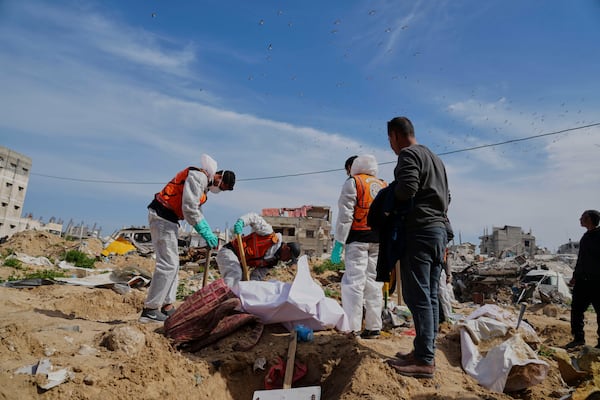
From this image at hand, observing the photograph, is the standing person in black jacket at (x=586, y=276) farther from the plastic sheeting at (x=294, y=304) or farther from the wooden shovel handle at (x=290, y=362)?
the wooden shovel handle at (x=290, y=362)

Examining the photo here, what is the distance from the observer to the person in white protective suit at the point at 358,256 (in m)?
3.75

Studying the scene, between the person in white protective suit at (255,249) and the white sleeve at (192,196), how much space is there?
88cm

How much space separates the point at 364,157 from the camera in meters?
4.26

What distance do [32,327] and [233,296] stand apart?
1.74 meters

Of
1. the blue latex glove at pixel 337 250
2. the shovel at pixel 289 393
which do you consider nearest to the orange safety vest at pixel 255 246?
the blue latex glove at pixel 337 250

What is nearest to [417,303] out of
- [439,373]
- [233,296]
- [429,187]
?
[439,373]

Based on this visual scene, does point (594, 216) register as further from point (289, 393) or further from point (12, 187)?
point (12, 187)

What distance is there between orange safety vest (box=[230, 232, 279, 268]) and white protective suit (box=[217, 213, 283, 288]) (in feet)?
0.15

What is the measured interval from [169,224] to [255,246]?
1.19m

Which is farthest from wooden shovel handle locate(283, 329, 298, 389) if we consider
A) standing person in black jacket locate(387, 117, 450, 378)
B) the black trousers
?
the black trousers

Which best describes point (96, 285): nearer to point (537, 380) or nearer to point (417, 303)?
point (417, 303)

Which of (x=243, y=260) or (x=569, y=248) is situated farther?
(x=569, y=248)

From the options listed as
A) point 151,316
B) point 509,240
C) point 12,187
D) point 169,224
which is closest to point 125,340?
point 151,316

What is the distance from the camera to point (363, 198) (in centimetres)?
390
